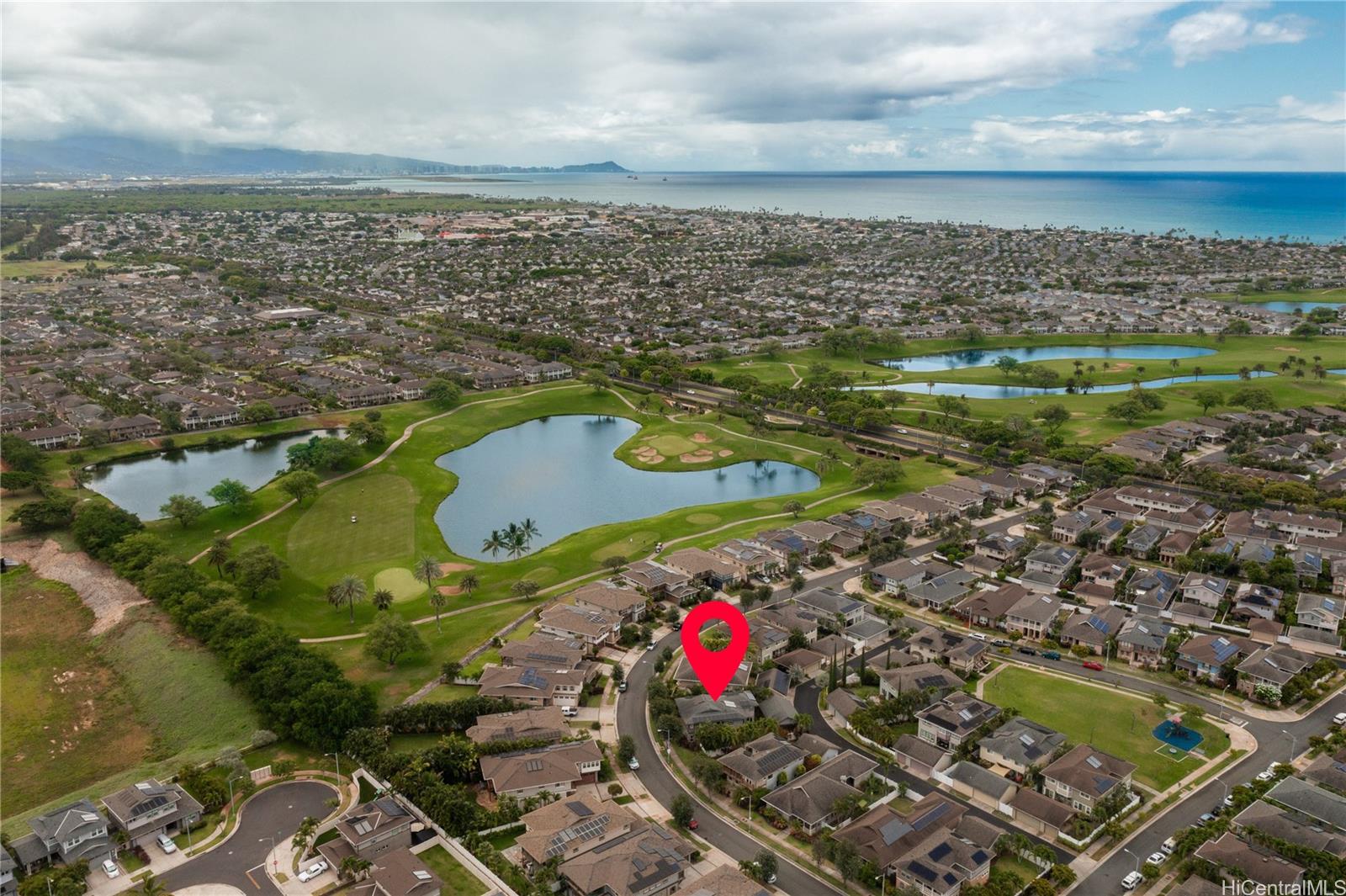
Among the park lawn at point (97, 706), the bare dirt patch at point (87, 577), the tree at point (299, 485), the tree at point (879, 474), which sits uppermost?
the tree at point (879, 474)

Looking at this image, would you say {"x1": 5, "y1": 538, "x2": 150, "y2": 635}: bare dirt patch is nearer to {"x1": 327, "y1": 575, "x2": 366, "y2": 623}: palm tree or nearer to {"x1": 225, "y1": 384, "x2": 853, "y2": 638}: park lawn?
{"x1": 225, "y1": 384, "x2": 853, "y2": 638}: park lawn

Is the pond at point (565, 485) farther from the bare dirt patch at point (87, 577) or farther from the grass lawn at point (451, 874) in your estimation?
the grass lawn at point (451, 874)

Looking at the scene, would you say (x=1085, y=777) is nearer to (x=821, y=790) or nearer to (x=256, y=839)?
(x=821, y=790)

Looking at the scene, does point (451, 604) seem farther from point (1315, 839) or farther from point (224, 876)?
point (1315, 839)

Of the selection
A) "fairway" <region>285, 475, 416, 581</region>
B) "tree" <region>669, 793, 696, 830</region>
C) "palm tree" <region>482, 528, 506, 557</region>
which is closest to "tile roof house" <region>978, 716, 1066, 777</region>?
"tree" <region>669, 793, 696, 830</region>

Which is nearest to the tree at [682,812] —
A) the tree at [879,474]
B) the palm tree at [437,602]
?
the palm tree at [437,602]

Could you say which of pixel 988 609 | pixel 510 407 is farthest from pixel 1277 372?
pixel 510 407
